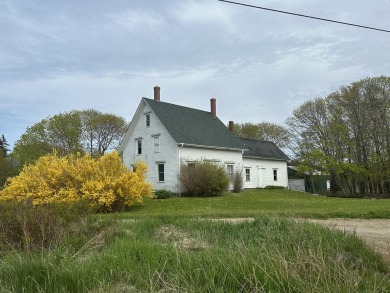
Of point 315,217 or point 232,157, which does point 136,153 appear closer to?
point 232,157

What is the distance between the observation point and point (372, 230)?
10.2m

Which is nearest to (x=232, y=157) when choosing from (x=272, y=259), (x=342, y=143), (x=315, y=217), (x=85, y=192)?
(x=342, y=143)

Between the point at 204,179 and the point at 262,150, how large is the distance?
15.8 meters

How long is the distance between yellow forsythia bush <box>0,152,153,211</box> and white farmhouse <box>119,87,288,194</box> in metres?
9.13

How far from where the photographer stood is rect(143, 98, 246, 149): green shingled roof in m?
31.0

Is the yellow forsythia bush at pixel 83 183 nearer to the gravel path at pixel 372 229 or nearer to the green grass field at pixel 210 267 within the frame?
the gravel path at pixel 372 229

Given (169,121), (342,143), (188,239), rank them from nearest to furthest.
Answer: (188,239), (169,121), (342,143)

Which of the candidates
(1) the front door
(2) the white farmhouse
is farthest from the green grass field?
(1) the front door

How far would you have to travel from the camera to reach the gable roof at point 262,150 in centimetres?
3849

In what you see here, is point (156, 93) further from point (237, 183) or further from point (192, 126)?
point (237, 183)

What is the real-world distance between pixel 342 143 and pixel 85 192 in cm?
2721

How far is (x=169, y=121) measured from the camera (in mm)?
31609

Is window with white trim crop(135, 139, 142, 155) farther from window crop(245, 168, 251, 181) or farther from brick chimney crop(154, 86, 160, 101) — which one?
window crop(245, 168, 251, 181)

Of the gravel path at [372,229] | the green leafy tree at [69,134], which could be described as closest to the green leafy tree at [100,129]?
the green leafy tree at [69,134]
